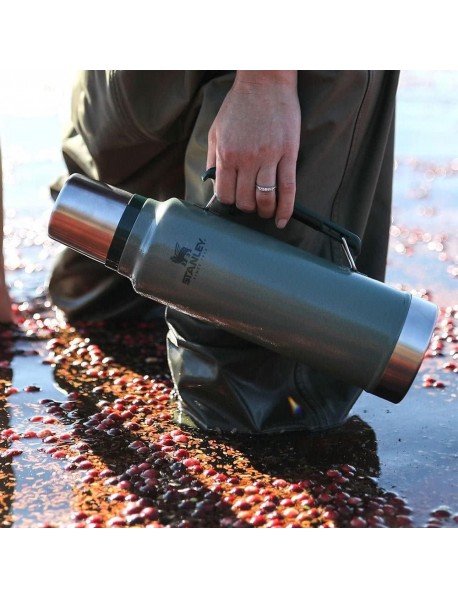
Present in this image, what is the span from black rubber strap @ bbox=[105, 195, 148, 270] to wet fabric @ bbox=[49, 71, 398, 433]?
0.27 metres

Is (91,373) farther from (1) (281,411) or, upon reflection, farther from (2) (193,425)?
(1) (281,411)

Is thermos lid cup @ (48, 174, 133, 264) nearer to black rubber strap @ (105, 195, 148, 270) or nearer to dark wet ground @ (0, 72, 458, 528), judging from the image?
black rubber strap @ (105, 195, 148, 270)

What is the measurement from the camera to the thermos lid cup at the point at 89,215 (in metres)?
2.88

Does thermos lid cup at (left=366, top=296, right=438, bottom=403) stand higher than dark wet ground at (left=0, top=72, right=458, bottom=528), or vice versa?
thermos lid cup at (left=366, top=296, right=438, bottom=403)

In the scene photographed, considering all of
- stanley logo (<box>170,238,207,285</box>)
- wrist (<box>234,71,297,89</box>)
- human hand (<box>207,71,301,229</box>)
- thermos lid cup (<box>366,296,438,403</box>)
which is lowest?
thermos lid cup (<box>366,296,438,403</box>)

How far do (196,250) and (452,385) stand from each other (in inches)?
54.9

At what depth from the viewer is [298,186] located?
309cm

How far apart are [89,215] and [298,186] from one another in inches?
27.9

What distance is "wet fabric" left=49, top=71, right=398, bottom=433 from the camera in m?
3.08

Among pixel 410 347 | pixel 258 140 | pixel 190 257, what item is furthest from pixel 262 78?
pixel 410 347

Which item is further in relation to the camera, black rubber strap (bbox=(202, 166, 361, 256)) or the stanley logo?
black rubber strap (bbox=(202, 166, 361, 256))

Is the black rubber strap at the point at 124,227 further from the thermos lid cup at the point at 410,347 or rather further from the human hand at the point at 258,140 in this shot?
the thermos lid cup at the point at 410,347

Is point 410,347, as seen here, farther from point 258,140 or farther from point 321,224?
point 258,140

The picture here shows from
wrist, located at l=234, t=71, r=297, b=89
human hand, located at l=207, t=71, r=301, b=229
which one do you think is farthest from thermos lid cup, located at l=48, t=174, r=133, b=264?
wrist, located at l=234, t=71, r=297, b=89
